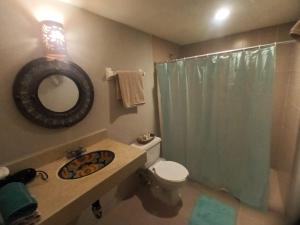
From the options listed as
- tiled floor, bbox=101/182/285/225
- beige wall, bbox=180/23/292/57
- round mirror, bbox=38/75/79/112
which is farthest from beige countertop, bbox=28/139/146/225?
beige wall, bbox=180/23/292/57

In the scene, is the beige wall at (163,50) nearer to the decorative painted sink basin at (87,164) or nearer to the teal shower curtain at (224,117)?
the teal shower curtain at (224,117)

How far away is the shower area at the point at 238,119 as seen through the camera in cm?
155

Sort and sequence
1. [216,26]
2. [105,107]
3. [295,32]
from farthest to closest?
[216,26], [105,107], [295,32]

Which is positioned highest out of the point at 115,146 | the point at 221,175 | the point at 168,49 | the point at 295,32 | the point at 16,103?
the point at 168,49

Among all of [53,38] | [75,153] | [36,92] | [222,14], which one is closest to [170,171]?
[75,153]

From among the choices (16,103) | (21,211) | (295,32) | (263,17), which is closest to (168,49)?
(263,17)

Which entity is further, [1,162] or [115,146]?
[115,146]

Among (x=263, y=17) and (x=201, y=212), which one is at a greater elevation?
(x=263, y=17)

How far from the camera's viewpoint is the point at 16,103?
110 centimetres

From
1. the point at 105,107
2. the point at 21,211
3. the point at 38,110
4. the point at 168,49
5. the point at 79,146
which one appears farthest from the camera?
the point at 168,49

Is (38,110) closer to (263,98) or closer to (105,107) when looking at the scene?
(105,107)

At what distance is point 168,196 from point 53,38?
2006 millimetres

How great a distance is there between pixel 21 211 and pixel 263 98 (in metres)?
1.99

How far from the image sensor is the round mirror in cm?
124
